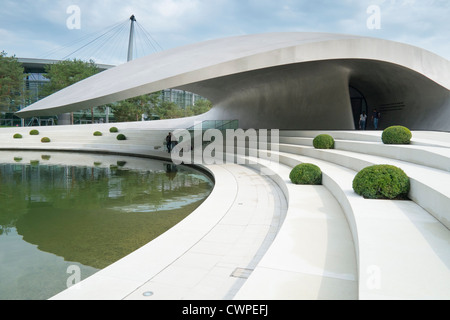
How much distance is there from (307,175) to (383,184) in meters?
2.59

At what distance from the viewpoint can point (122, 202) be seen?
7.63 m

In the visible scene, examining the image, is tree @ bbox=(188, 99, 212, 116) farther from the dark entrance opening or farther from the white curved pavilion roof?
the white curved pavilion roof

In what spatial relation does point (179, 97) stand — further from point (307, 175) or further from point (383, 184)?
point (383, 184)

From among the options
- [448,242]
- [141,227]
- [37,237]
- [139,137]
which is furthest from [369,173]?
[139,137]

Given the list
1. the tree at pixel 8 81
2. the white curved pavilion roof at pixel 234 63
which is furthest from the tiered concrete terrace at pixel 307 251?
the tree at pixel 8 81

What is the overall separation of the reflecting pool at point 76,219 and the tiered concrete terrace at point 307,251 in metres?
0.78

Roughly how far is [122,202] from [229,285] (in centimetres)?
518

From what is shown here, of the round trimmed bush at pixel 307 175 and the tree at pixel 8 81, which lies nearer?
the round trimmed bush at pixel 307 175

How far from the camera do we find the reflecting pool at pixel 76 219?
394cm

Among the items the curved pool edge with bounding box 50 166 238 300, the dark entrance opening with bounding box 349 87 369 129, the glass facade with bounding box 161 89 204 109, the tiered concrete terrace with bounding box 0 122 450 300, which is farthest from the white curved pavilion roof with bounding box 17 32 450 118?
the glass facade with bounding box 161 89 204 109

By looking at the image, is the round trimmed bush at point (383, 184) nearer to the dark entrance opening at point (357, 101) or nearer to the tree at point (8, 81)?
the dark entrance opening at point (357, 101)
